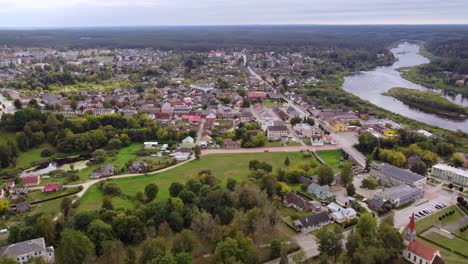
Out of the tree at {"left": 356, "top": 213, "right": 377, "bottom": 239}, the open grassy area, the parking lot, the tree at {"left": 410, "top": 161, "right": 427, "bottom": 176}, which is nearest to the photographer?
the open grassy area

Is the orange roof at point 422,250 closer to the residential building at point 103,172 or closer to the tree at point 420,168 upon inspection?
the tree at point 420,168

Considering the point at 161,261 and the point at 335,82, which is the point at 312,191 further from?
the point at 335,82

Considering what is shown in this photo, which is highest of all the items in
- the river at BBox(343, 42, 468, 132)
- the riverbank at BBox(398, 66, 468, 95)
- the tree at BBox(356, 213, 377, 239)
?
the tree at BBox(356, 213, 377, 239)

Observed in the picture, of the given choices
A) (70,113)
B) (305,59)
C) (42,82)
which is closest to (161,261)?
(70,113)

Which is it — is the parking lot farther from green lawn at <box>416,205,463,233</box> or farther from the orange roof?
the orange roof

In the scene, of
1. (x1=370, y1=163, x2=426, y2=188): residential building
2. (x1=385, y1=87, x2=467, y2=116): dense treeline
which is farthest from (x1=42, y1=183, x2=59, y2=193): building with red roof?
(x1=385, y1=87, x2=467, y2=116): dense treeline

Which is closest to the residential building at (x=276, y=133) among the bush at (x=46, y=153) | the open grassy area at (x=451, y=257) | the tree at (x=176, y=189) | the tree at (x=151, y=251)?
the tree at (x=176, y=189)
